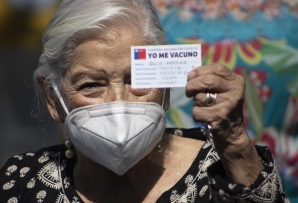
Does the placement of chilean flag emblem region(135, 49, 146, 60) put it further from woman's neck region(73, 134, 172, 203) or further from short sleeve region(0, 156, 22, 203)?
short sleeve region(0, 156, 22, 203)

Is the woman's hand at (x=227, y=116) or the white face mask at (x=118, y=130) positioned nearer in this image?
the woman's hand at (x=227, y=116)

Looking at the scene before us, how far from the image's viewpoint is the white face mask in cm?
236

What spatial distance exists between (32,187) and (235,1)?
1843 mm

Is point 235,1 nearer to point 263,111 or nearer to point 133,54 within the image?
point 263,111

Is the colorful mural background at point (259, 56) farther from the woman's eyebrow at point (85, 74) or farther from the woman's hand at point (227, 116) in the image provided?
the woman's hand at point (227, 116)

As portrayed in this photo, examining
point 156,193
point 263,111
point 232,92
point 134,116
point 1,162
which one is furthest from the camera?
point 1,162

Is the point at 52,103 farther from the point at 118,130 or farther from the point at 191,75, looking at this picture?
the point at 191,75

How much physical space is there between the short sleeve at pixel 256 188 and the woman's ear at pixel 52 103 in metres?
0.84

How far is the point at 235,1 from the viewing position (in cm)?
413

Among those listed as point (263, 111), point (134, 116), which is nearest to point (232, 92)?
point (134, 116)

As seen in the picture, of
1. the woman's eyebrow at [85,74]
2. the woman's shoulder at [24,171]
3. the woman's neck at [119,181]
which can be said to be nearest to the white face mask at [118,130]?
the woman's eyebrow at [85,74]

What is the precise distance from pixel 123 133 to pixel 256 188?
1.60 feet

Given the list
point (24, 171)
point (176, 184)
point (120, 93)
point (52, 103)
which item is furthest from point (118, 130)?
point (24, 171)

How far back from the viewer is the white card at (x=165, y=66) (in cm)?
212
